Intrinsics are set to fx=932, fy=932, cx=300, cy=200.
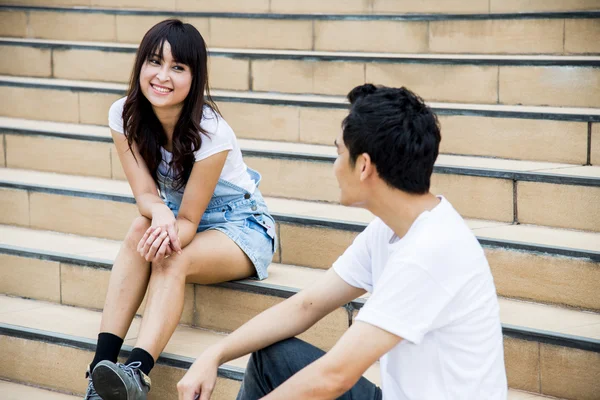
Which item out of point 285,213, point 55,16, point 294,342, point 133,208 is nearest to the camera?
point 294,342

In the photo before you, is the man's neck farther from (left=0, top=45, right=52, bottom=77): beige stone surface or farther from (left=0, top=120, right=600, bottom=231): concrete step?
(left=0, top=45, right=52, bottom=77): beige stone surface

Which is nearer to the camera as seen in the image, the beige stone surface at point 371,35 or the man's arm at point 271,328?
the man's arm at point 271,328

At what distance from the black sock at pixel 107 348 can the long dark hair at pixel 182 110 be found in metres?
0.65

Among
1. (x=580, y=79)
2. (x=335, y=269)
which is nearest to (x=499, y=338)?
(x=335, y=269)

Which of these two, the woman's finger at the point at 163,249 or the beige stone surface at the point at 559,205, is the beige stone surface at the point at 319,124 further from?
the woman's finger at the point at 163,249

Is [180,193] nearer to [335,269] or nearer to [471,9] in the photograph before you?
[335,269]

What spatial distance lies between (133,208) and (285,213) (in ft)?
2.59

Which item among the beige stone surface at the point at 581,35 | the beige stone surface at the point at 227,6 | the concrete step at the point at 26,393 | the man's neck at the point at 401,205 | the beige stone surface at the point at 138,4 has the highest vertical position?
the beige stone surface at the point at 138,4

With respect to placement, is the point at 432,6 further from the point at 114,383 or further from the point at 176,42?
the point at 114,383

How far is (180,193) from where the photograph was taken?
366cm

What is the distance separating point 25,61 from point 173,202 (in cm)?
277

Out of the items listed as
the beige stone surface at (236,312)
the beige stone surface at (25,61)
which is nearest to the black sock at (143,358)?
the beige stone surface at (236,312)

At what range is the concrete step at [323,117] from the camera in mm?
4047

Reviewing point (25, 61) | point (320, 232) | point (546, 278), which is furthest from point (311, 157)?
point (25, 61)
